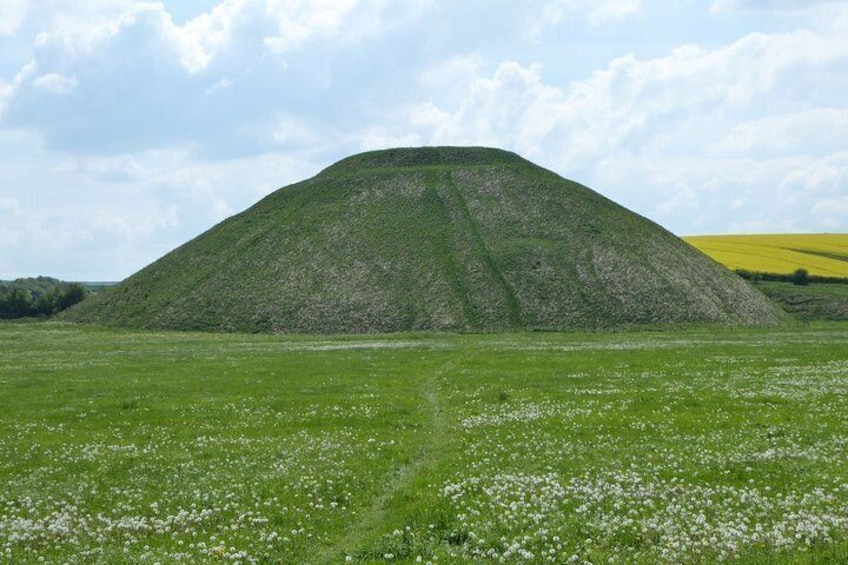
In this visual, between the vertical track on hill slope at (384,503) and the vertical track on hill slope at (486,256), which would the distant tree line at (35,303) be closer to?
the vertical track on hill slope at (486,256)

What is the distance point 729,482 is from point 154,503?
530 inches

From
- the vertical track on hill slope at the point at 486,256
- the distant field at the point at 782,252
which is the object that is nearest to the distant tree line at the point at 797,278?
the distant field at the point at 782,252

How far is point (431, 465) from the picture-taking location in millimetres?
20875

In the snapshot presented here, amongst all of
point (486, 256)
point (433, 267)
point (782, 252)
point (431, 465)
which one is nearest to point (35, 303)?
point (433, 267)

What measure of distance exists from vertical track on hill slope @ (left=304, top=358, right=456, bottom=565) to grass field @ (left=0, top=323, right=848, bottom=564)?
0.08m

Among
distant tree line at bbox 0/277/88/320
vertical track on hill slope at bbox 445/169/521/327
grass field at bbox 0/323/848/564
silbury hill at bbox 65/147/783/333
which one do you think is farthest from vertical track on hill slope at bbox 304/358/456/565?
distant tree line at bbox 0/277/88/320

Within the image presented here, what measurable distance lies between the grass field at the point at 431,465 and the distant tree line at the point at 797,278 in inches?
3117

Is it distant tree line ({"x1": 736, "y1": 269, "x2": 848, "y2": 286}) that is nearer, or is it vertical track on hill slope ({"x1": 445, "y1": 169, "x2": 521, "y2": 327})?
A: vertical track on hill slope ({"x1": 445, "y1": 169, "x2": 521, "y2": 327})

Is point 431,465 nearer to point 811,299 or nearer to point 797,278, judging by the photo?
point 811,299

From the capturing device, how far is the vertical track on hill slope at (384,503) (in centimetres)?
1391

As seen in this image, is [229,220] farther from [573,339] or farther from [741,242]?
[741,242]

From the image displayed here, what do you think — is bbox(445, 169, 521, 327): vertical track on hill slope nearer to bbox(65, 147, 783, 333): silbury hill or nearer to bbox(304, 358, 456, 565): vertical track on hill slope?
bbox(65, 147, 783, 333): silbury hill

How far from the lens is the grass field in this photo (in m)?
13.7

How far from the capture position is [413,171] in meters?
127
